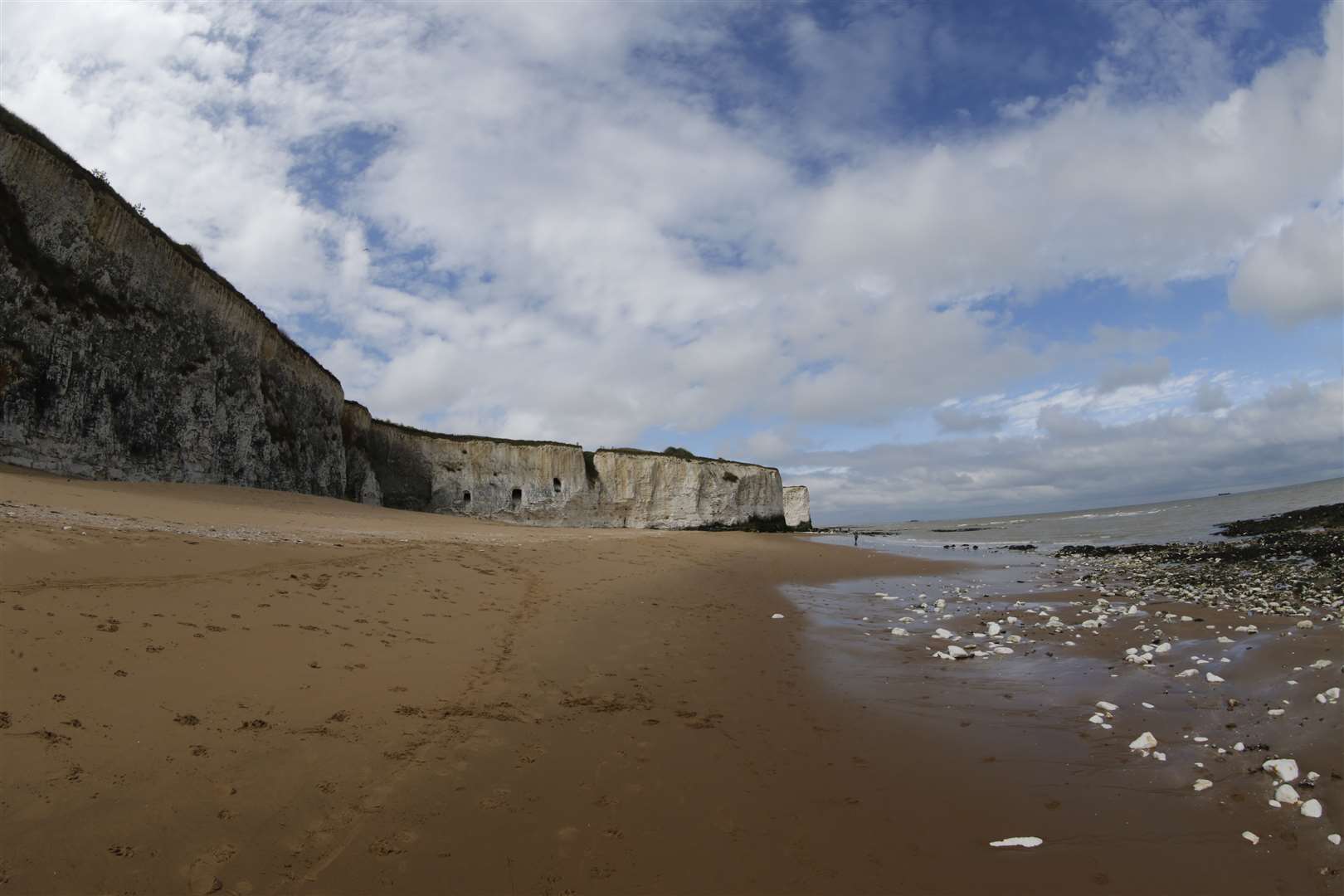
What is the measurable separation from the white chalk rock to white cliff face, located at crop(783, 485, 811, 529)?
6714cm

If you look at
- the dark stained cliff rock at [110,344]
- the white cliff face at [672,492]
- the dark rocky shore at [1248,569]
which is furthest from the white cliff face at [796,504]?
the dark stained cliff rock at [110,344]

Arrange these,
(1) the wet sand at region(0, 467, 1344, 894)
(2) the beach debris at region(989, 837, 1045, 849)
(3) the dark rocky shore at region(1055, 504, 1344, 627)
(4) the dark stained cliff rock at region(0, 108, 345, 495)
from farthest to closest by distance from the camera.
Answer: (4) the dark stained cliff rock at region(0, 108, 345, 495)
(3) the dark rocky shore at region(1055, 504, 1344, 627)
(2) the beach debris at region(989, 837, 1045, 849)
(1) the wet sand at region(0, 467, 1344, 894)

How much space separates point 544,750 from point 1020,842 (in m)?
3.36

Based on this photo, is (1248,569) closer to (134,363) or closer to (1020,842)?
(1020,842)

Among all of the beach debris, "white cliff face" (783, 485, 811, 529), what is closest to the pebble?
the beach debris

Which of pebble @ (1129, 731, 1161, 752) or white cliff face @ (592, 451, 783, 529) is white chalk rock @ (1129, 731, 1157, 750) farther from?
white cliff face @ (592, 451, 783, 529)

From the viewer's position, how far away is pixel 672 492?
50.7 meters

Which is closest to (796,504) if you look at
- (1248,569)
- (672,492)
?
(672,492)

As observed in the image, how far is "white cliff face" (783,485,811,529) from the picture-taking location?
237 ft

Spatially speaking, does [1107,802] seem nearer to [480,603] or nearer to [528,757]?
[528,757]

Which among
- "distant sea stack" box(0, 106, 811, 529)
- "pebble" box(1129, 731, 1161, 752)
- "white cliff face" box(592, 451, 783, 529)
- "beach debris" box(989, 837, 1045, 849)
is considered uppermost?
"distant sea stack" box(0, 106, 811, 529)

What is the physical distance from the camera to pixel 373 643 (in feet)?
22.2

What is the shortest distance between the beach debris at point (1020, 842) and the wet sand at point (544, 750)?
0.19 ft

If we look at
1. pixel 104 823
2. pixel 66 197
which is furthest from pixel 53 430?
pixel 104 823
